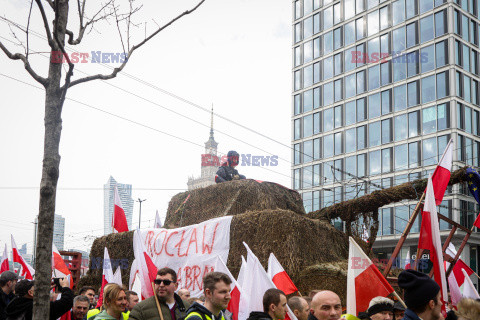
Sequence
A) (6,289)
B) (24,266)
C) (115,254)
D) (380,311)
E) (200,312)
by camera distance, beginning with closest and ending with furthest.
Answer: (200,312), (380,311), (6,289), (24,266), (115,254)

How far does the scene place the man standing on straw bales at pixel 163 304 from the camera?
19.5ft

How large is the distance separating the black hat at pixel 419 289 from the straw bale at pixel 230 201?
9.45 m

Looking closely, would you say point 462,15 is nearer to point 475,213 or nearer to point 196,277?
point 475,213

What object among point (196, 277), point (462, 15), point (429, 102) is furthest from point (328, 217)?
point (462, 15)

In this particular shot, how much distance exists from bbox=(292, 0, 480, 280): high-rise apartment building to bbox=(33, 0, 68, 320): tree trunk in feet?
113

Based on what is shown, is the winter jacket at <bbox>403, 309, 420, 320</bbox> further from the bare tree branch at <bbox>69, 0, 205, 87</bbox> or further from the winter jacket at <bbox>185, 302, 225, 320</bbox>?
the bare tree branch at <bbox>69, 0, 205, 87</bbox>

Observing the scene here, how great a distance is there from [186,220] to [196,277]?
256cm

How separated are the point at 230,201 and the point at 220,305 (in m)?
8.63

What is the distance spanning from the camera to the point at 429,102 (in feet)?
142

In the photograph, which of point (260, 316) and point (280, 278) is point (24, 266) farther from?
point (260, 316)

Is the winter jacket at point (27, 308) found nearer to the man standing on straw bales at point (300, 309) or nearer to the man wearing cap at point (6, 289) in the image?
the man wearing cap at point (6, 289)

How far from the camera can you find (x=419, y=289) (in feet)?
13.1

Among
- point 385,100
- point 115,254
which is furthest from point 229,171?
point 385,100

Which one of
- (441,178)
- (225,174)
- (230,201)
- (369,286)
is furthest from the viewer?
(225,174)
